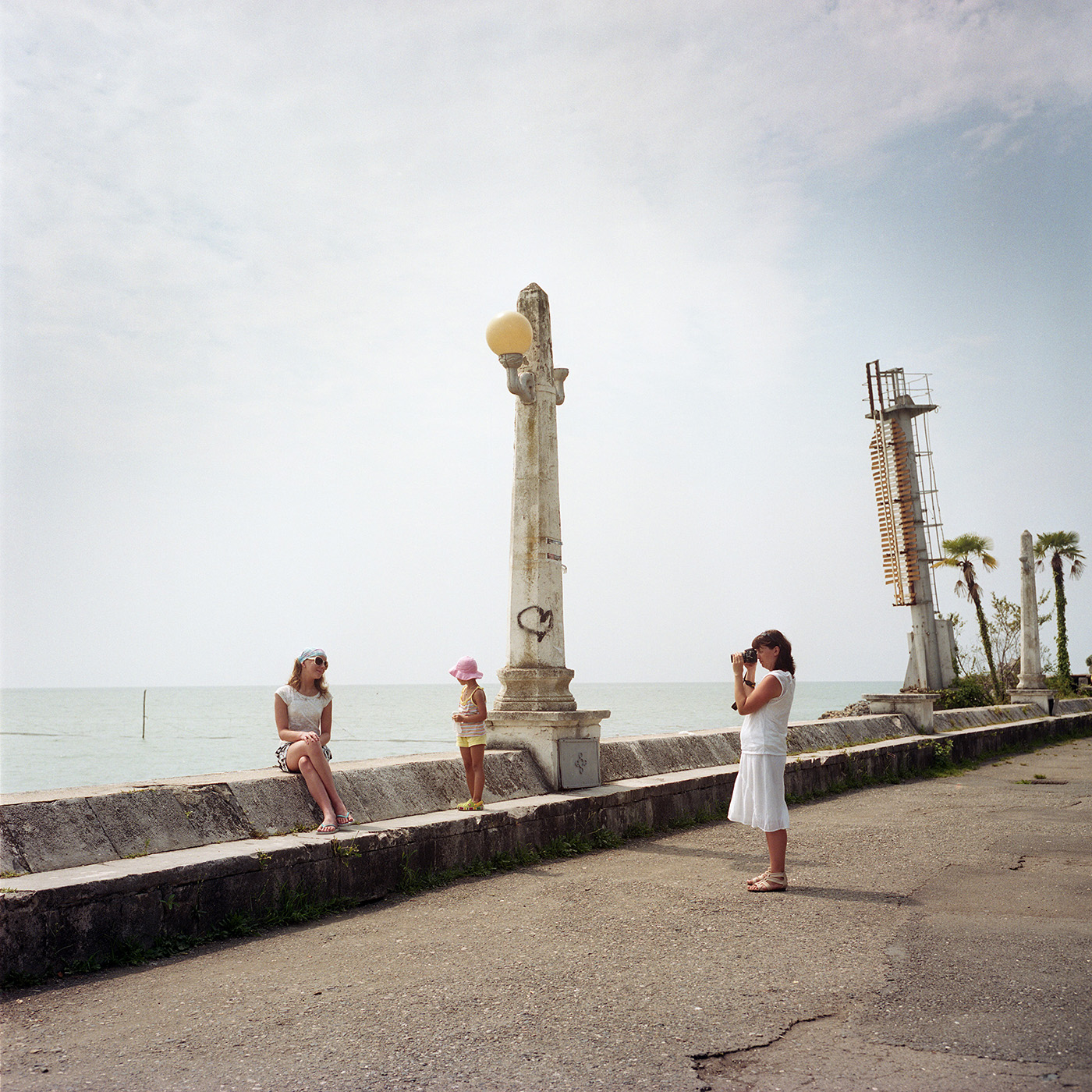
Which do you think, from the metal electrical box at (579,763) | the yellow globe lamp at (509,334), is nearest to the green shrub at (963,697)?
the metal electrical box at (579,763)

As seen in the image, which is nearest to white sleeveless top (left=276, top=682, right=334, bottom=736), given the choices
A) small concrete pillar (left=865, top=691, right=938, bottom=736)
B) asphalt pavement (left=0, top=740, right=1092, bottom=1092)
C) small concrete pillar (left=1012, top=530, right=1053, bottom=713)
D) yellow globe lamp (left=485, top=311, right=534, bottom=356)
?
asphalt pavement (left=0, top=740, right=1092, bottom=1092)

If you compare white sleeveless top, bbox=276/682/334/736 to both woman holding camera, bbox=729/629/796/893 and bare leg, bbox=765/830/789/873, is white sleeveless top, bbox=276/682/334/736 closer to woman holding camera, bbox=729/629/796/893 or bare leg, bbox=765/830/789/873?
woman holding camera, bbox=729/629/796/893

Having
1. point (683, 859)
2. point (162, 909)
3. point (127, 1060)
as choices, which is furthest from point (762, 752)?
point (127, 1060)

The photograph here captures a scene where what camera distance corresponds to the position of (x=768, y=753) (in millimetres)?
5855

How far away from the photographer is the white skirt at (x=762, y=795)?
5758 millimetres

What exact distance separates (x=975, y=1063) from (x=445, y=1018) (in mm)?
1787

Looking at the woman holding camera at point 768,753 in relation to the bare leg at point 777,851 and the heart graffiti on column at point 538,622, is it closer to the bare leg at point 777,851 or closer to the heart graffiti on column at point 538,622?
the bare leg at point 777,851

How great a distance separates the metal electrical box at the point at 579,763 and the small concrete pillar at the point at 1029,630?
64.6 ft

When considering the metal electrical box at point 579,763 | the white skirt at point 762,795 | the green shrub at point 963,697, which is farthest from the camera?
the green shrub at point 963,697

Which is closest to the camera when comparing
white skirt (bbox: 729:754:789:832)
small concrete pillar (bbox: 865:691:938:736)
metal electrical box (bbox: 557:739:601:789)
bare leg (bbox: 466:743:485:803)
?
white skirt (bbox: 729:754:789:832)

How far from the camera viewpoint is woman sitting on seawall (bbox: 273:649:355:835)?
5828 mm

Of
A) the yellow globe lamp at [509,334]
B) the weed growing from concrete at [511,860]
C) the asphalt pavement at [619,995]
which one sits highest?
the yellow globe lamp at [509,334]

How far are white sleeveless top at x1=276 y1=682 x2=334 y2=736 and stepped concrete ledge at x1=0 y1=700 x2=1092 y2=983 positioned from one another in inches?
15.3

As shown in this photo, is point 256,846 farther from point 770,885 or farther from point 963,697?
point 963,697
